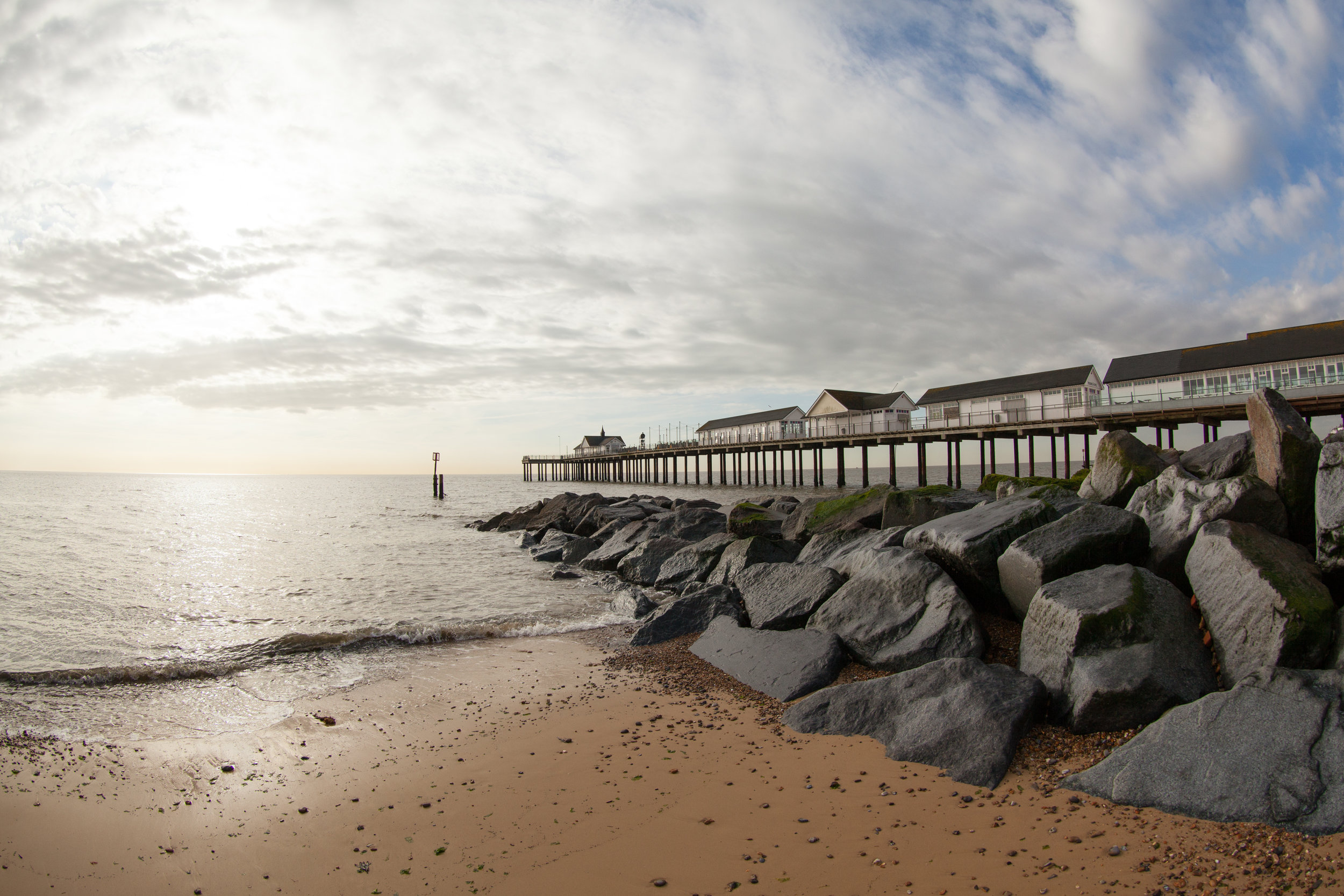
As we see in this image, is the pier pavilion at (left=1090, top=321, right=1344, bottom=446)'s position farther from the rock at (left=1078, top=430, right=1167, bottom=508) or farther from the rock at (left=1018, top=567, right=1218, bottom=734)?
the rock at (left=1018, top=567, right=1218, bottom=734)

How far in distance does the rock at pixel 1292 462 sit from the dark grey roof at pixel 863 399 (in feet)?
166

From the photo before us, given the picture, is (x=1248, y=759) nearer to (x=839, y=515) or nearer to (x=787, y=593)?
(x=787, y=593)

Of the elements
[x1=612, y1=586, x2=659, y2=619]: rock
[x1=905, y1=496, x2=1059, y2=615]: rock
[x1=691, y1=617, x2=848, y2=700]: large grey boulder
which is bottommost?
[x1=612, y1=586, x2=659, y2=619]: rock

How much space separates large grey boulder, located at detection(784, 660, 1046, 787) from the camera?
4703 millimetres

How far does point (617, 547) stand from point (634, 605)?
613cm

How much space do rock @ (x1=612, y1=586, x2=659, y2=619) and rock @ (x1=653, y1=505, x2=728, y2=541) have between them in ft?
15.3

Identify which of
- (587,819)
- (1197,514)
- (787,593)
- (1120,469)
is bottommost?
(587,819)

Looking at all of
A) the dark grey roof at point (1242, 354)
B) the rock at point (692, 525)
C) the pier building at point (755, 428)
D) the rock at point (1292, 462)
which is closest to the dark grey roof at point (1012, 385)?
the dark grey roof at point (1242, 354)

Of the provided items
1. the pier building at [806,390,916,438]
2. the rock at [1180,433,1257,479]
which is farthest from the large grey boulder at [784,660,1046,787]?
the pier building at [806,390,916,438]

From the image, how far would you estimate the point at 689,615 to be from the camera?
9555 mm

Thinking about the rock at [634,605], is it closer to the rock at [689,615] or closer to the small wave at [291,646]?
the small wave at [291,646]

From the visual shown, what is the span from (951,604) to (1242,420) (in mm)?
34120

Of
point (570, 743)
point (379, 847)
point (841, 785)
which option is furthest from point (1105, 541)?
point (379, 847)

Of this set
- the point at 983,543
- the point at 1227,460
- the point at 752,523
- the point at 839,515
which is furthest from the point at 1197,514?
the point at 752,523
